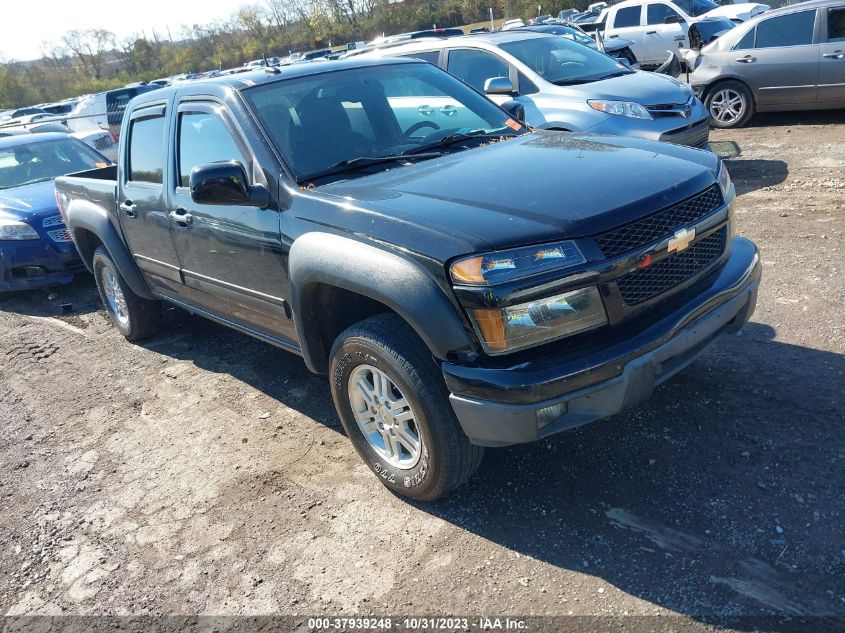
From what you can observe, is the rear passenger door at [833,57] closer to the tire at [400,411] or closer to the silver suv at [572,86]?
the silver suv at [572,86]

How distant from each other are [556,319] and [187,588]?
1.91 m

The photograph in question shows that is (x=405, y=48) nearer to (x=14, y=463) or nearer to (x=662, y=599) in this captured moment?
(x=14, y=463)

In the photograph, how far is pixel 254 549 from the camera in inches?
126

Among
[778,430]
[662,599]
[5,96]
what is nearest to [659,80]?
[778,430]

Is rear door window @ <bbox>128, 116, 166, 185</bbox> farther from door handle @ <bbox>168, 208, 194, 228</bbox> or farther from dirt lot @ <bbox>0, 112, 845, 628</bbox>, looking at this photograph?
dirt lot @ <bbox>0, 112, 845, 628</bbox>

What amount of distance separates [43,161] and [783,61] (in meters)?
9.62

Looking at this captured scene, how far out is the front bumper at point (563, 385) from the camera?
263 centimetres

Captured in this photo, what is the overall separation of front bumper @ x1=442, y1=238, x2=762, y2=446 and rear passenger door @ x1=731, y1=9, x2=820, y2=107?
27.2 ft

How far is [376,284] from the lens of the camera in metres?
2.89

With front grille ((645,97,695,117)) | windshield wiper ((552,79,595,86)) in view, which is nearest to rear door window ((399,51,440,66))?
windshield wiper ((552,79,595,86))

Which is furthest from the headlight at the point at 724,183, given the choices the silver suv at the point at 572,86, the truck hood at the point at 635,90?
the truck hood at the point at 635,90

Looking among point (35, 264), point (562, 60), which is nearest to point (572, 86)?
point (562, 60)

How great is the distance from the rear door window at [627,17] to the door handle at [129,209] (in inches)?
A: 645

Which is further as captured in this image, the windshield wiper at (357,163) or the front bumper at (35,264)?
the front bumper at (35,264)
